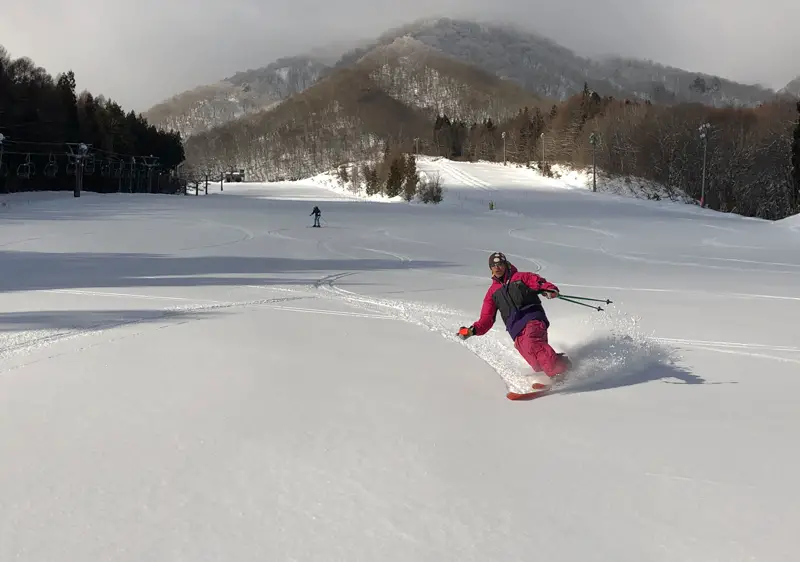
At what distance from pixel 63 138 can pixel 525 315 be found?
229 feet

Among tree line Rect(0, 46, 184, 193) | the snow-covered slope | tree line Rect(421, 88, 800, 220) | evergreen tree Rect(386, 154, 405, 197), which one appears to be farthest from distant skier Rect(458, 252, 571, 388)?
tree line Rect(421, 88, 800, 220)

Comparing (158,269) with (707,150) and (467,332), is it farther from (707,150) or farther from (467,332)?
(707,150)

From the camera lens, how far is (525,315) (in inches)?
236

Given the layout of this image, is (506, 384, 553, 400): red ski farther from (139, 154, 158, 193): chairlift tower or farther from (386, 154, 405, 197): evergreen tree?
(139, 154, 158, 193): chairlift tower

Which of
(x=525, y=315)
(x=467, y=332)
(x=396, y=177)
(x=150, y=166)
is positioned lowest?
(x=467, y=332)

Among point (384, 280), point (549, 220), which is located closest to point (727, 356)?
point (384, 280)

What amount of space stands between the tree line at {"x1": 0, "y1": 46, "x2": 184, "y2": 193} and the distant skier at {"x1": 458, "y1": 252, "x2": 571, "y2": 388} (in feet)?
172

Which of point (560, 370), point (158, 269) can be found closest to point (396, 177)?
point (158, 269)

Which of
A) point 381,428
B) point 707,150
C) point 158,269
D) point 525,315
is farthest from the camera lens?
point 707,150

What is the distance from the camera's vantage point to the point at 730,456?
13.4 feet

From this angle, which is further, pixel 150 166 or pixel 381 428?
pixel 150 166

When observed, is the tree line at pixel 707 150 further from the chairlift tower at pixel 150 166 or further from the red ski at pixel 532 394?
the red ski at pixel 532 394

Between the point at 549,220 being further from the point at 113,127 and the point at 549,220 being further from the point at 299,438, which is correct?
the point at 113,127

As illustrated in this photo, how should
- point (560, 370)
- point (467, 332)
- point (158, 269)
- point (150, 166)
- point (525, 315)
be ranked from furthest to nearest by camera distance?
point (150, 166) < point (158, 269) < point (467, 332) < point (525, 315) < point (560, 370)
